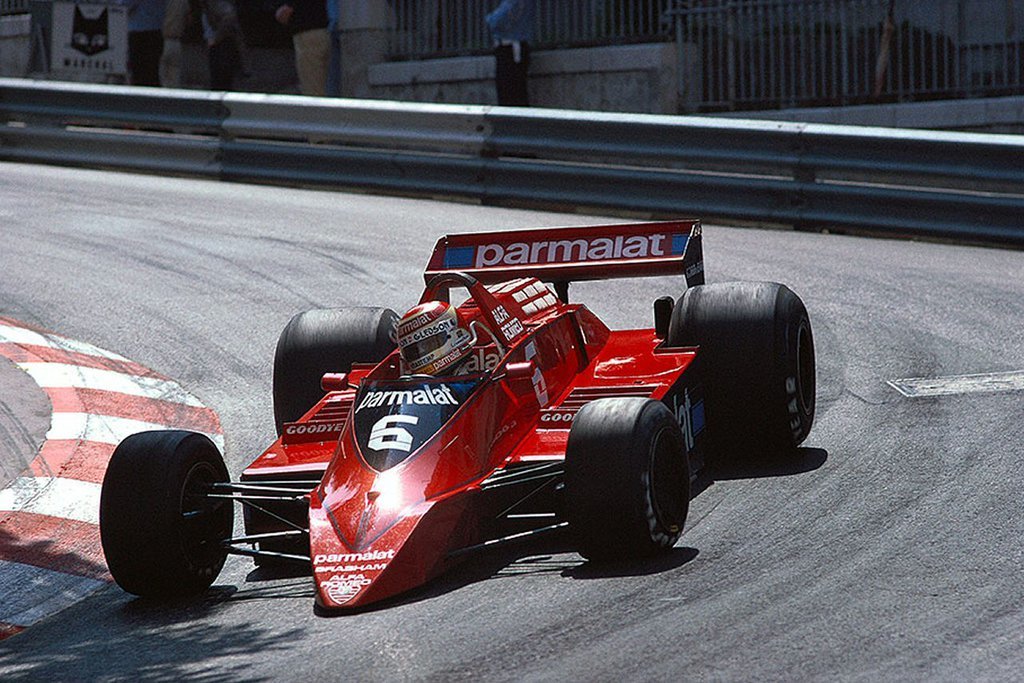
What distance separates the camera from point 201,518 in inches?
258

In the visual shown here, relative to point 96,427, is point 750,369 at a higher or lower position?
higher

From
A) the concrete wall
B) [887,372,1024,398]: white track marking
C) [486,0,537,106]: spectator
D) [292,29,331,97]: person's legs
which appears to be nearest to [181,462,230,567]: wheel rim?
[887,372,1024,398]: white track marking

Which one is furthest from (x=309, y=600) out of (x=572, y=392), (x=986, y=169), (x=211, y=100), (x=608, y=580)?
(x=211, y=100)

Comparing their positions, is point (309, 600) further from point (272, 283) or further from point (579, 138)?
point (579, 138)

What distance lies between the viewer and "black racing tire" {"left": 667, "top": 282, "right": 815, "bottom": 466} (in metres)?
7.58

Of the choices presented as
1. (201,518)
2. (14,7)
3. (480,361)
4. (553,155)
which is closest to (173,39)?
(14,7)

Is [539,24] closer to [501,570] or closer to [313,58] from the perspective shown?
[313,58]

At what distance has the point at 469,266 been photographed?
8.52 meters

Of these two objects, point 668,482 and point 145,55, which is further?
point 145,55

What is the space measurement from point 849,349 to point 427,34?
10.9 metres

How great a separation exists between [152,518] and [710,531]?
216cm

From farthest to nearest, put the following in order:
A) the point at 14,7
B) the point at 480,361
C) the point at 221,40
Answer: the point at 14,7 → the point at 221,40 → the point at 480,361

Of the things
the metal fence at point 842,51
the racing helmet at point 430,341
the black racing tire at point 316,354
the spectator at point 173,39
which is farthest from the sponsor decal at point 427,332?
the spectator at point 173,39

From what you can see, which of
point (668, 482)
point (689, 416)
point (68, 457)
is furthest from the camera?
point (68, 457)
